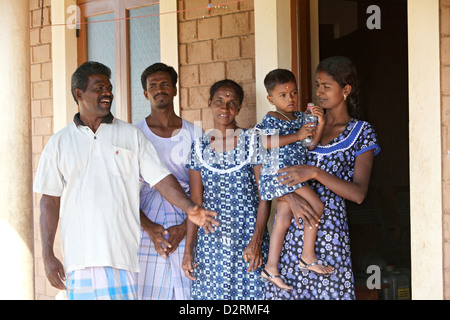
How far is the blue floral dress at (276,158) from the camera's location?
2.98 metres

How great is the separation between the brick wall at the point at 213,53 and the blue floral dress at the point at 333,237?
1.20m

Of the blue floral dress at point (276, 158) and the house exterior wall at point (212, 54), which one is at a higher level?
the house exterior wall at point (212, 54)

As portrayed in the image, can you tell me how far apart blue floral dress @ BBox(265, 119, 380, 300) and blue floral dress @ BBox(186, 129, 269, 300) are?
25 cm

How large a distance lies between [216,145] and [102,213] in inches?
29.3

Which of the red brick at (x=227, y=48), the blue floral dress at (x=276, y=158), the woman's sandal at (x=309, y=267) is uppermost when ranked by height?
the red brick at (x=227, y=48)

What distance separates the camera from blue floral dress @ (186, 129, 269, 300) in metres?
3.12

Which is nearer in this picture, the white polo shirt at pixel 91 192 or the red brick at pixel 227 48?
the white polo shirt at pixel 91 192

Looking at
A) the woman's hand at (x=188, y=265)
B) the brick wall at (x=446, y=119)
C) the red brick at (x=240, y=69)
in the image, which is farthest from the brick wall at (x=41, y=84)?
the brick wall at (x=446, y=119)

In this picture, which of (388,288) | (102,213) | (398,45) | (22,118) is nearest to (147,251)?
(102,213)

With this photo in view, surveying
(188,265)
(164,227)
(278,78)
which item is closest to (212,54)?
(278,78)

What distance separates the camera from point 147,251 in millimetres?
3486

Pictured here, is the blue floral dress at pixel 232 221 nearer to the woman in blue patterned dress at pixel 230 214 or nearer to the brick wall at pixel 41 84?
the woman in blue patterned dress at pixel 230 214

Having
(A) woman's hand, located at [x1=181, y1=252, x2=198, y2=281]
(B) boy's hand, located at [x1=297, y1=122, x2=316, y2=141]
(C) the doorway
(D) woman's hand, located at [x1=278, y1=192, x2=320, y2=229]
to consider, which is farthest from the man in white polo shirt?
(C) the doorway

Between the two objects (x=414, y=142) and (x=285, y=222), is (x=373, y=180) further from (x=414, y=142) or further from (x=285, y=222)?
(x=285, y=222)
